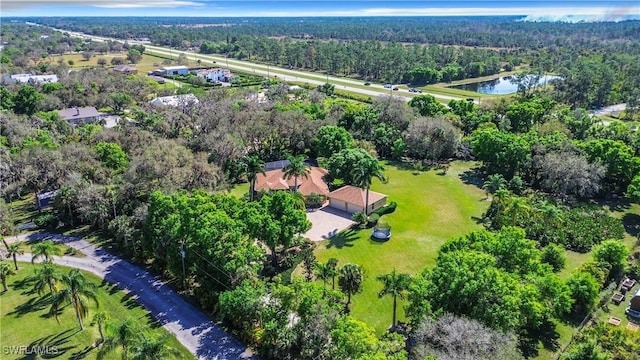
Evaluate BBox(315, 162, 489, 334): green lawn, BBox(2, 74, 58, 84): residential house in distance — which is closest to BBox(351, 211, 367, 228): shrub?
BBox(315, 162, 489, 334): green lawn

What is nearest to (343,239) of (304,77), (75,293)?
(75,293)

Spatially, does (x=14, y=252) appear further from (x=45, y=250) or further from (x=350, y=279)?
(x=350, y=279)

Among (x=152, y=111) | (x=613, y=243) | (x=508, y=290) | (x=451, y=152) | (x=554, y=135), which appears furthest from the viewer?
(x=152, y=111)

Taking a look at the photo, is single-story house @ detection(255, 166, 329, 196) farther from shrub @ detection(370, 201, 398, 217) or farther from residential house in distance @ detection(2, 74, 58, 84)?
residential house in distance @ detection(2, 74, 58, 84)

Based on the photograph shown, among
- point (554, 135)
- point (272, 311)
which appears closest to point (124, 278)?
point (272, 311)

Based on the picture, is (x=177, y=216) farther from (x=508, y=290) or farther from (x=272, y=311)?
(x=508, y=290)

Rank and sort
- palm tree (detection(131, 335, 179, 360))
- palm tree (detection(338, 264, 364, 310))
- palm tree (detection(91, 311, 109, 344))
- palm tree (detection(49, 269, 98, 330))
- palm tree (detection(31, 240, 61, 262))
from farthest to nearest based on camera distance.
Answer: palm tree (detection(31, 240, 61, 262)), palm tree (detection(338, 264, 364, 310)), palm tree (detection(91, 311, 109, 344)), palm tree (detection(49, 269, 98, 330)), palm tree (detection(131, 335, 179, 360))

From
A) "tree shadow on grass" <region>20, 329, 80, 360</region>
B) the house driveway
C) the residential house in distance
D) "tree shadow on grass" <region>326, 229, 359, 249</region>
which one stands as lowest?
"tree shadow on grass" <region>20, 329, 80, 360</region>
